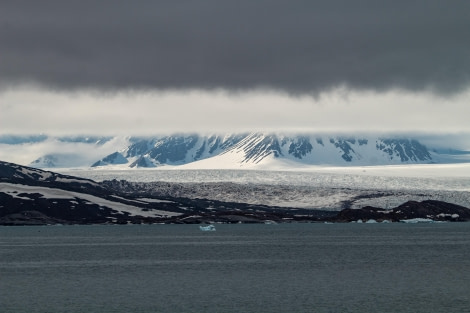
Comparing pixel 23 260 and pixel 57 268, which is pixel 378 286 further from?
pixel 23 260

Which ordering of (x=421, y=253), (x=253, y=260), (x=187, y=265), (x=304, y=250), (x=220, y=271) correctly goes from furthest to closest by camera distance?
(x=304, y=250)
(x=421, y=253)
(x=253, y=260)
(x=187, y=265)
(x=220, y=271)

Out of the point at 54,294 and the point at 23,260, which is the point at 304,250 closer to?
the point at 23,260

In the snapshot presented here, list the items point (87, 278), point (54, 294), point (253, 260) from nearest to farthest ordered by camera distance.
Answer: point (54, 294) < point (87, 278) < point (253, 260)

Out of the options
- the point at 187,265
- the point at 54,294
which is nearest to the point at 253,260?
the point at 187,265

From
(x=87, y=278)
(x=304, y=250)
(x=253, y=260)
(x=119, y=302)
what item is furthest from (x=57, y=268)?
(x=304, y=250)

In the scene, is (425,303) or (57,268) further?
(57,268)

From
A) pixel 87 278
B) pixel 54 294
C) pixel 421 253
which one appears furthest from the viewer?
pixel 421 253
